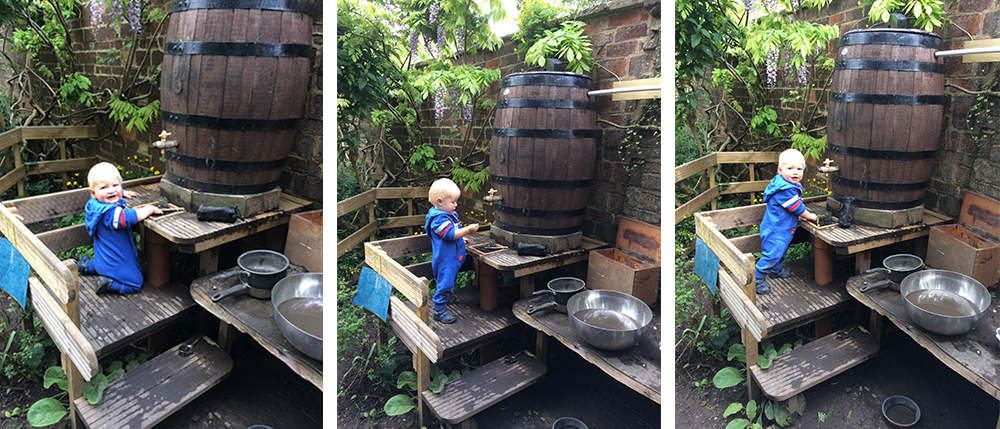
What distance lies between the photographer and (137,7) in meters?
1.63

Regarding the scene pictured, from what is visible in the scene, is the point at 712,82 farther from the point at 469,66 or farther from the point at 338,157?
the point at 338,157

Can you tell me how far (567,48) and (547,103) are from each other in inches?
6.7

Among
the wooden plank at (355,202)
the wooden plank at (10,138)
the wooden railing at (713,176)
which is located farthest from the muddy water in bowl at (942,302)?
the wooden plank at (10,138)

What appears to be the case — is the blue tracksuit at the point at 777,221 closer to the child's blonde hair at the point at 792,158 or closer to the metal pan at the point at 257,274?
the child's blonde hair at the point at 792,158

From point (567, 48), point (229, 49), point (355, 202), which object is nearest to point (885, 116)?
point (567, 48)

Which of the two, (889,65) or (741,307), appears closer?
(889,65)

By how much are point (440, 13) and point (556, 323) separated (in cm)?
107

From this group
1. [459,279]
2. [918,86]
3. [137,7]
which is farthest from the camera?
[459,279]

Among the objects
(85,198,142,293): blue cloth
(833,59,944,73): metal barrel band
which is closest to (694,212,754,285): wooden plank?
(833,59,944,73): metal barrel band

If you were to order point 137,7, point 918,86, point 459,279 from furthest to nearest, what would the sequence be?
point 459,279
point 137,7
point 918,86

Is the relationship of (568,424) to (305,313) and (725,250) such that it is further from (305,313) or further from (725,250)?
(305,313)

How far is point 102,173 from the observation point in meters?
1.61

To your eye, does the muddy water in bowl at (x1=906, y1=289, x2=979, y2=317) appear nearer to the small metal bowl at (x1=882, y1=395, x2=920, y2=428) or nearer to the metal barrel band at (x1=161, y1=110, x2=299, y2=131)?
the small metal bowl at (x1=882, y1=395, x2=920, y2=428)

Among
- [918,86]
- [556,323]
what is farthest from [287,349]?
[918,86]
